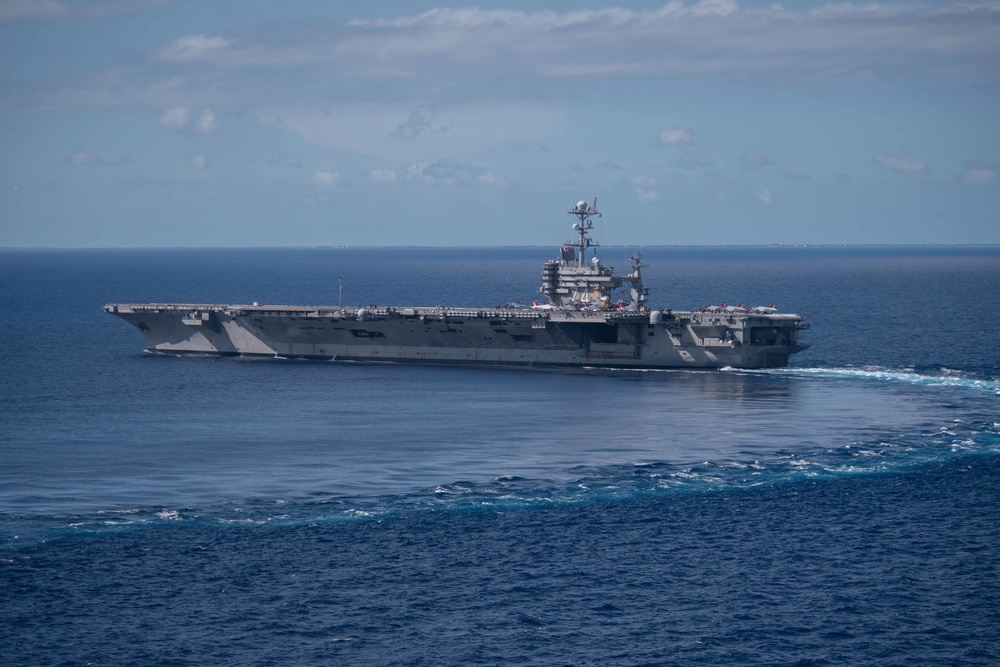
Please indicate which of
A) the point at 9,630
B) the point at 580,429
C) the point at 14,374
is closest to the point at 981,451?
the point at 580,429

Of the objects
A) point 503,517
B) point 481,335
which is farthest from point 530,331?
point 503,517

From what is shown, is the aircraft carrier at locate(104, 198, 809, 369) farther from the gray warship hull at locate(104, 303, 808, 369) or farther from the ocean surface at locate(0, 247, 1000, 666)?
the ocean surface at locate(0, 247, 1000, 666)

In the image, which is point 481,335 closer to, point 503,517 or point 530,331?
point 530,331

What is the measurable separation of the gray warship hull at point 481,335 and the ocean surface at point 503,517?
6.11 ft

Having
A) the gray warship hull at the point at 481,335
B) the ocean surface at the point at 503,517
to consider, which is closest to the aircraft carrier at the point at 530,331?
the gray warship hull at the point at 481,335

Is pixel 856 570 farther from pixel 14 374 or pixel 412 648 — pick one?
pixel 14 374

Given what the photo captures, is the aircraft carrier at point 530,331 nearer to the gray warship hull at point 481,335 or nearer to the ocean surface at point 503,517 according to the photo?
the gray warship hull at point 481,335

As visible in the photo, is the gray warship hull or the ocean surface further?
the gray warship hull

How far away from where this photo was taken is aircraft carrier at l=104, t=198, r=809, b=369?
5969 cm

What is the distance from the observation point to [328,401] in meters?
51.8

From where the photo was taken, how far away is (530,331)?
62.0m

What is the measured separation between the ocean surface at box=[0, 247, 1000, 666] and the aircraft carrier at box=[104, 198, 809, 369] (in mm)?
1944

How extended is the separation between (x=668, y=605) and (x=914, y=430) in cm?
2119

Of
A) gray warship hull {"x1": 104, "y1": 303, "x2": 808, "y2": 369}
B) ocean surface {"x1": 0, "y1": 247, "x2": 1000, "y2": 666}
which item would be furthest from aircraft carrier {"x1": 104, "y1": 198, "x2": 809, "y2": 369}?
ocean surface {"x1": 0, "y1": 247, "x2": 1000, "y2": 666}
